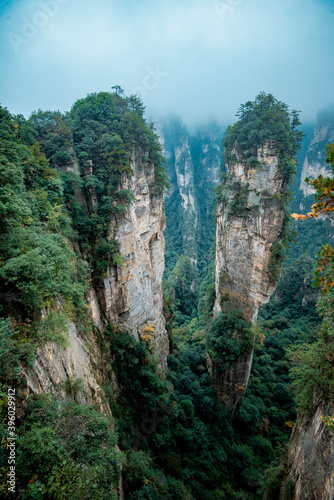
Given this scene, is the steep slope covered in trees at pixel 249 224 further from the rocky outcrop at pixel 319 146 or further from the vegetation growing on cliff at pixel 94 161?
the rocky outcrop at pixel 319 146

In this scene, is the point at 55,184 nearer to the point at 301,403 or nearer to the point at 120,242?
the point at 120,242

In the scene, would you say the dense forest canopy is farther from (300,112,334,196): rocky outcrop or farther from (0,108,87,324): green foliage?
(300,112,334,196): rocky outcrop

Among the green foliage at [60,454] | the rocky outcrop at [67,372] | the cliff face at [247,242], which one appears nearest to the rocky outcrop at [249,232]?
the cliff face at [247,242]

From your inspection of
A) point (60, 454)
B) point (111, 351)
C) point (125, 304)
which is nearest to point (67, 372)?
point (60, 454)

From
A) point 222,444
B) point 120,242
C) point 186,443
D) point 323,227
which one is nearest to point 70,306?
point 120,242

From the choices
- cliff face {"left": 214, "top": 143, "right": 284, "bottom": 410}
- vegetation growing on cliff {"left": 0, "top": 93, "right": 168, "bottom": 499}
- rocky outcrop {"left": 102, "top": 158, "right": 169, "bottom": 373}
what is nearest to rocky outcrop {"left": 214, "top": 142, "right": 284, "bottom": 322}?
cliff face {"left": 214, "top": 143, "right": 284, "bottom": 410}
